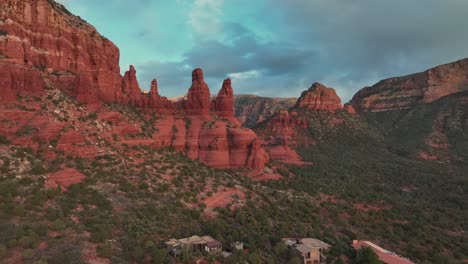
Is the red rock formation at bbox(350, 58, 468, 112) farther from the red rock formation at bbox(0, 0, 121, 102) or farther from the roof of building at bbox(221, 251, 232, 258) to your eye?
the roof of building at bbox(221, 251, 232, 258)

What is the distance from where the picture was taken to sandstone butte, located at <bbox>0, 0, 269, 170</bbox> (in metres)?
29.8

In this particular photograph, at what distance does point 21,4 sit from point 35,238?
101ft

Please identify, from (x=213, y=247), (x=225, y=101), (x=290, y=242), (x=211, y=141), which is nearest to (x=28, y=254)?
(x=213, y=247)

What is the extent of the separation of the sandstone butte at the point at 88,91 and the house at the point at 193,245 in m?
15.3

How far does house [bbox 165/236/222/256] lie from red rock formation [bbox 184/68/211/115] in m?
28.3

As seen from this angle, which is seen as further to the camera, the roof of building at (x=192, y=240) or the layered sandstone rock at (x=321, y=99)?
the layered sandstone rock at (x=321, y=99)

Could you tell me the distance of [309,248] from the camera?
27.4 meters

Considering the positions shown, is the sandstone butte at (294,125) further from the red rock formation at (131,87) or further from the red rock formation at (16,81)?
the red rock formation at (16,81)

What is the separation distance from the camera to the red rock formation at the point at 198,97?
49781 mm

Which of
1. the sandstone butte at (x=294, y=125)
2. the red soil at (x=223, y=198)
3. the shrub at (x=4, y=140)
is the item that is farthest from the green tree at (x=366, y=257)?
the sandstone butte at (x=294, y=125)

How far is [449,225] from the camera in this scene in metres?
39.7

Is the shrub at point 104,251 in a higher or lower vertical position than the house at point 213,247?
higher

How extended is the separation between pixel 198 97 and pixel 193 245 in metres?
31.1

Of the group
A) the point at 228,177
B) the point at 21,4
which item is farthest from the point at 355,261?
the point at 21,4
